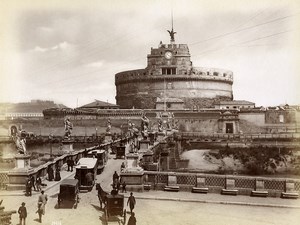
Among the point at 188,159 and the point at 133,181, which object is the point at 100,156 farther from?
the point at 188,159

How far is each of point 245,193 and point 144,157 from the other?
277 inches

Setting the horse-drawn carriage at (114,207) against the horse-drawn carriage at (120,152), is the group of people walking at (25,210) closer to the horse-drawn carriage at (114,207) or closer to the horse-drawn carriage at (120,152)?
the horse-drawn carriage at (114,207)

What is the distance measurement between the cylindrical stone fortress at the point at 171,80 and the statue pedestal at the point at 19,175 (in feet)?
149

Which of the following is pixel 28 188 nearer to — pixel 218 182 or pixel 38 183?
pixel 38 183

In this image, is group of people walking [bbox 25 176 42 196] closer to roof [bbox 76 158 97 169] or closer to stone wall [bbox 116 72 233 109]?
roof [bbox 76 158 97 169]

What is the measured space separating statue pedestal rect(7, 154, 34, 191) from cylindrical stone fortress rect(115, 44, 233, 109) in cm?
4532

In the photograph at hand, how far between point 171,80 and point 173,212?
161 ft

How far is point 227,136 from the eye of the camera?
4547 cm

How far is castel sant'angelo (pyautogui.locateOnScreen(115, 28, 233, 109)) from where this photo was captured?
60.0 m

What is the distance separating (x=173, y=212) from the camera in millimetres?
11828

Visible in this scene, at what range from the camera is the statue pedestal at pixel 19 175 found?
13.9 meters

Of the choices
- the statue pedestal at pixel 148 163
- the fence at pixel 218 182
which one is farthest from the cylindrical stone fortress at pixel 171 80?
the fence at pixel 218 182

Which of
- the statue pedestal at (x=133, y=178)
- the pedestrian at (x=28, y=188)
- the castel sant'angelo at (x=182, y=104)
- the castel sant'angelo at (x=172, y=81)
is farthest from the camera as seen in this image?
the castel sant'angelo at (x=172, y=81)

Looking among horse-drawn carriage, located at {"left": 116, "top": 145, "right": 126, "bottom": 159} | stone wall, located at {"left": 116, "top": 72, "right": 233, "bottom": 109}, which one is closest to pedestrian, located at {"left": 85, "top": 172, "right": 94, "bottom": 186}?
horse-drawn carriage, located at {"left": 116, "top": 145, "right": 126, "bottom": 159}
